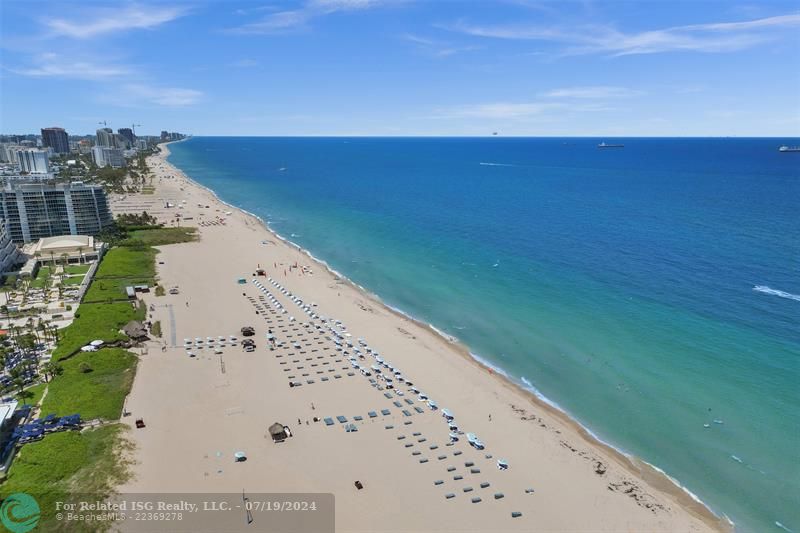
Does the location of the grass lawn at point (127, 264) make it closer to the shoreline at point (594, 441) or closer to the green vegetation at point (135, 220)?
the green vegetation at point (135, 220)

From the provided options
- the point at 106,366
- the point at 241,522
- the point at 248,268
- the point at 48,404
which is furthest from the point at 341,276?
the point at 241,522

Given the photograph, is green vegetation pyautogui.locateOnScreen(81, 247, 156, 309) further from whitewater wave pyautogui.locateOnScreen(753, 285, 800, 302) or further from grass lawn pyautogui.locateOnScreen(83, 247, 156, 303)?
whitewater wave pyautogui.locateOnScreen(753, 285, 800, 302)

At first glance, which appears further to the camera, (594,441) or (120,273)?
(120,273)

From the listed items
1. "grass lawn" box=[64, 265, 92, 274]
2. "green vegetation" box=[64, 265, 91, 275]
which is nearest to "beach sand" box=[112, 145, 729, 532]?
"green vegetation" box=[64, 265, 91, 275]

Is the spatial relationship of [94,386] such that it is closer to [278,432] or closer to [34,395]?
[34,395]

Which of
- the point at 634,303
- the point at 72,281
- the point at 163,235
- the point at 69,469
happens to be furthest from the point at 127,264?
the point at 634,303

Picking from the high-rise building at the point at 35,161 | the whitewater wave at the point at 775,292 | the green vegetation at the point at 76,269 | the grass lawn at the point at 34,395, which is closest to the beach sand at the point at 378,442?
the grass lawn at the point at 34,395
